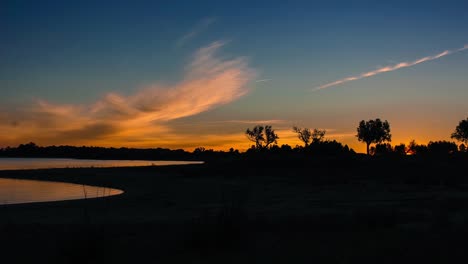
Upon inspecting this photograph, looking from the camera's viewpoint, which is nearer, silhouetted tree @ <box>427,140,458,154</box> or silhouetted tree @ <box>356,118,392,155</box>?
silhouetted tree @ <box>356,118,392,155</box>

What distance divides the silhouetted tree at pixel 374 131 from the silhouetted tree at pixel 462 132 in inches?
564

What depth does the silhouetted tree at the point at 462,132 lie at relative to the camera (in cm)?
10738

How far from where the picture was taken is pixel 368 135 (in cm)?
11094

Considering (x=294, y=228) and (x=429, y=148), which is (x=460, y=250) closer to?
(x=294, y=228)

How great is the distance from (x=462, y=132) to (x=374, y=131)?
18.8m

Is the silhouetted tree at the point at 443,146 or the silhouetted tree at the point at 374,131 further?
the silhouetted tree at the point at 443,146

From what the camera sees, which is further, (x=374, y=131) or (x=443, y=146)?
(x=443, y=146)

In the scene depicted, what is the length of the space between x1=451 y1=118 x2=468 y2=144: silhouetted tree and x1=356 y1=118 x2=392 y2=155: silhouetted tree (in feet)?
47.0

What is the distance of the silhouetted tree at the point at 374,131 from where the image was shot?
111m

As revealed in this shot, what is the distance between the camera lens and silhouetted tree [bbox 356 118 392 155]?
11062 cm

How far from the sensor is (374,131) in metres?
110

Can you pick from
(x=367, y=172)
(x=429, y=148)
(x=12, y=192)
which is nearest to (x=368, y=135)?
(x=429, y=148)

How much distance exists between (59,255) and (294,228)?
19.1 feet

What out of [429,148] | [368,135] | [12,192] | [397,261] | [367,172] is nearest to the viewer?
[397,261]
